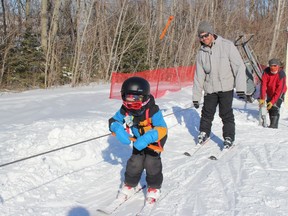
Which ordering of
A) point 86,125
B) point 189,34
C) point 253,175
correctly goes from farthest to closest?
point 189,34, point 86,125, point 253,175

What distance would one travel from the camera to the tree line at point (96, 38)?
54.6 feet

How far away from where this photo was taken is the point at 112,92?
1122 cm

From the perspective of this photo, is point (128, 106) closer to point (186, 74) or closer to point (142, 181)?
point (142, 181)

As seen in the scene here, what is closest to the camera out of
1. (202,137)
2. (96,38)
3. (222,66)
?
(222,66)

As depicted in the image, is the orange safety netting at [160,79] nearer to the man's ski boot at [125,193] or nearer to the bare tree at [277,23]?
the man's ski boot at [125,193]

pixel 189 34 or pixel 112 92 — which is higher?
pixel 189 34

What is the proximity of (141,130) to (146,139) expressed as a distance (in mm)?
269

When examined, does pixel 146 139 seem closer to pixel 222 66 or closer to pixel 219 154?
pixel 219 154

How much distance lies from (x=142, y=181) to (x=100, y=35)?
13606 mm

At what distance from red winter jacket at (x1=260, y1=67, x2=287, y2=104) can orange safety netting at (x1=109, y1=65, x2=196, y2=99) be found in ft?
15.7

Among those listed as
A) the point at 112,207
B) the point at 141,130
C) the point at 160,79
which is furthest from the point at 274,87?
the point at 160,79

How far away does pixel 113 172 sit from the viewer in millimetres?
4781

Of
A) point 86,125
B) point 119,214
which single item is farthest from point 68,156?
point 119,214

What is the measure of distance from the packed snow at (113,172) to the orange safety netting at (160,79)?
14.0 ft
